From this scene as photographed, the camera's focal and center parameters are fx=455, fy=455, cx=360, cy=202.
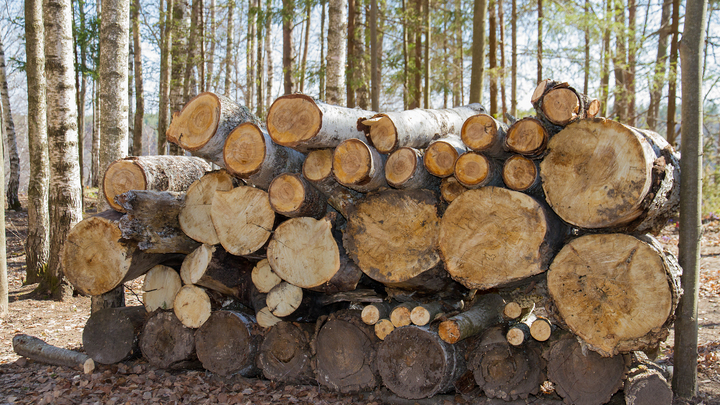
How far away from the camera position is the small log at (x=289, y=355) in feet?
12.2

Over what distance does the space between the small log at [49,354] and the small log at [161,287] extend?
707 mm

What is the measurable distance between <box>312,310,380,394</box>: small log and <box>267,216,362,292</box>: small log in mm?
295

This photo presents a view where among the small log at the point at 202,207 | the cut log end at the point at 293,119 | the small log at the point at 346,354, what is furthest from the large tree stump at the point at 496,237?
the small log at the point at 202,207

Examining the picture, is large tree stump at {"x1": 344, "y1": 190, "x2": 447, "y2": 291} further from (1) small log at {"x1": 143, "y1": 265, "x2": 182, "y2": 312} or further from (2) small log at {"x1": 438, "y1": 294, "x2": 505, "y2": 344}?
(1) small log at {"x1": 143, "y1": 265, "x2": 182, "y2": 312}

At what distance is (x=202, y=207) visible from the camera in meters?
3.96

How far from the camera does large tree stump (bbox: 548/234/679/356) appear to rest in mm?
2656

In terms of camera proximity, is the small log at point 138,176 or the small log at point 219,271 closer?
the small log at point 219,271

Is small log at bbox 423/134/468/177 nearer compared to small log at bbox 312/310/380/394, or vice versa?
small log at bbox 423/134/468/177


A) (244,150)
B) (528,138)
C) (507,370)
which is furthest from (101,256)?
(528,138)

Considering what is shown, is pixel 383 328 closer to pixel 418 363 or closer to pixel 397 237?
pixel 418 363

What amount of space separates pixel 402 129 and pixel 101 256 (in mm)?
2854

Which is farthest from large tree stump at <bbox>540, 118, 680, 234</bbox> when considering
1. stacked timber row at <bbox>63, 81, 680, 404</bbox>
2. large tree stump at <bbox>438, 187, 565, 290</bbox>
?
large tree stump at <bbox>438, 187, 565, 290</bbox>

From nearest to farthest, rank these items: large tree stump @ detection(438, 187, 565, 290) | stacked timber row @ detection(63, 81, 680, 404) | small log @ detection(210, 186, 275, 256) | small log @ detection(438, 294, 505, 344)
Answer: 1. stacked timber row @ detection(63, 81, 680, 404)
2. large tree stump @ detection(438, 187, 565, 290)
3. small log @ detection(438, 294, 505, 344)
4. small log @ detection(210, 186, 275, 256)

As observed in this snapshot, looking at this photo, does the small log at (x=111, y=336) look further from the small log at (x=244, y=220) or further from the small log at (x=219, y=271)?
the small log at (x=244, y=220)
